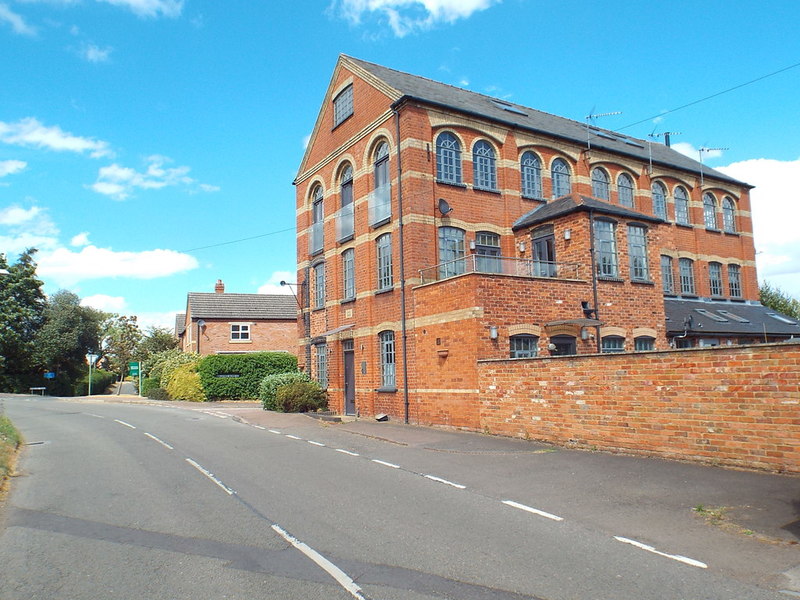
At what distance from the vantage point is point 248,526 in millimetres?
7211

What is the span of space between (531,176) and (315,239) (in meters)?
9.15

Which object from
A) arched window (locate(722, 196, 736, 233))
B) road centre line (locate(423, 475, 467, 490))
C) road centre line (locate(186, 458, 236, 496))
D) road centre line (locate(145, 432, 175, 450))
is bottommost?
road centre line (locate(423, 475, 467, 490))

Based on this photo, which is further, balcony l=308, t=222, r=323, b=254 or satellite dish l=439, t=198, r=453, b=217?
balcony l=308, t=222, r=323, b=254

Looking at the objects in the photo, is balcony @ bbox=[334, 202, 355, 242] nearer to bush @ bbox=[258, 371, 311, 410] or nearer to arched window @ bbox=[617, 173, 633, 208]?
bush @ bbox=[258, 371, 311, 410]

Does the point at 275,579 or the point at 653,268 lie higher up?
the point at 653,268

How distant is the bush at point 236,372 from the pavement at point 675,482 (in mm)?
22895

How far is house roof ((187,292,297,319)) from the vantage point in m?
46.2

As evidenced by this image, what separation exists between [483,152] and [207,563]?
722 inches

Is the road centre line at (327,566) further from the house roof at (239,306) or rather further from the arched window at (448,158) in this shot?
the house roof at (239,306)

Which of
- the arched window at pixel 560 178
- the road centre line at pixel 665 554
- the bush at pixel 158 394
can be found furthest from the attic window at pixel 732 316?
the bush at pixel 158 394

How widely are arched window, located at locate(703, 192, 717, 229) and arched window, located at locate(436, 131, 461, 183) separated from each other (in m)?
14.0

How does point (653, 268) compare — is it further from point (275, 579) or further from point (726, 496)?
point (275, 579)

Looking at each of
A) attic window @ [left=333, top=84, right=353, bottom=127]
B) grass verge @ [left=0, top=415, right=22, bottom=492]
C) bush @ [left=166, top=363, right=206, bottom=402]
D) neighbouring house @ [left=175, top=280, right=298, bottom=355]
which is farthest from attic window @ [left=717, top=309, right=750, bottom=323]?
neighbouring house @ [left=175, top=280, right=298, bottom=355]

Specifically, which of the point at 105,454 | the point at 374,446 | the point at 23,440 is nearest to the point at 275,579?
the point at 374,446
